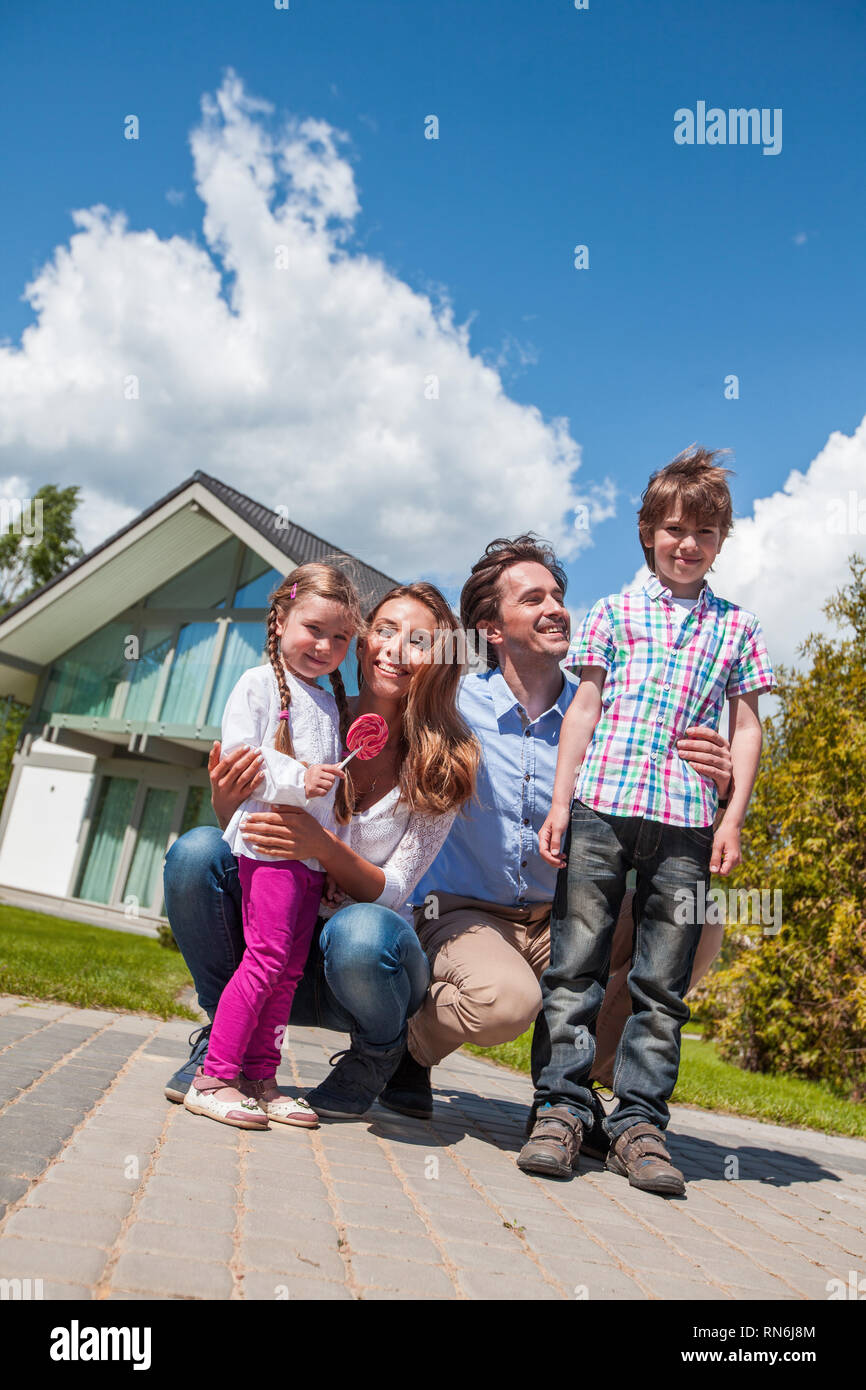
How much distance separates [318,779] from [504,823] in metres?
0.98

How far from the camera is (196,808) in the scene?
659 inches

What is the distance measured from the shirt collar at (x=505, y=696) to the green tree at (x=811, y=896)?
5538 mm

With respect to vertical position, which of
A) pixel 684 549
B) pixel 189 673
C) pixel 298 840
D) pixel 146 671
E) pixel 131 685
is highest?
pixel 146 671

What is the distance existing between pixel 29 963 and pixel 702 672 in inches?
182

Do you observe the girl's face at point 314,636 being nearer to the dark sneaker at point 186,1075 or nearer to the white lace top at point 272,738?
the white lace top at point 272,738

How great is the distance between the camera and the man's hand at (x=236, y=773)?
9.53 ft

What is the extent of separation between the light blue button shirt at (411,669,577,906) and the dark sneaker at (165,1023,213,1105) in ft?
2.88

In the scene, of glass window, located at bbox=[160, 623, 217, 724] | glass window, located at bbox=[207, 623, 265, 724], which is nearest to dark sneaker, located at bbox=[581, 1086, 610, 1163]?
glass window, located at bbox=[207, 623, 265, 724]

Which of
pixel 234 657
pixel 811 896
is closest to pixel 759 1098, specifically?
pixel 811 896

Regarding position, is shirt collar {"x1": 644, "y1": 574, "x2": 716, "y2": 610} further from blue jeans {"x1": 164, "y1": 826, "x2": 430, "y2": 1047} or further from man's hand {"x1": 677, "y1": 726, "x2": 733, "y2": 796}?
blue jeans {"x1": 164, "y1": 826, "x2": 430, "y2": 1047}

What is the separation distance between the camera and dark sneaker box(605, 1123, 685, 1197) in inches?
119

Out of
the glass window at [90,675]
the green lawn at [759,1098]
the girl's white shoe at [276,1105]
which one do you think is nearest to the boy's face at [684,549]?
the girl's white shoe at [276,1105]

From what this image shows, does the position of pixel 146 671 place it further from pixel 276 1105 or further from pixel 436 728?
pixel 276 1105
